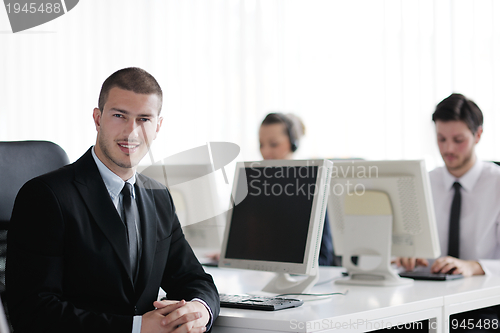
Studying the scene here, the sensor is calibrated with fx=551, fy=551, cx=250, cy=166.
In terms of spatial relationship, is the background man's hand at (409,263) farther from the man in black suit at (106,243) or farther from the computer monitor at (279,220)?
the man in black suit at (106,243)

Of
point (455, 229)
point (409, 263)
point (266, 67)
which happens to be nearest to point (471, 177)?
point (455, 229)

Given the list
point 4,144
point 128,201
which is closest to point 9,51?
point 4,144

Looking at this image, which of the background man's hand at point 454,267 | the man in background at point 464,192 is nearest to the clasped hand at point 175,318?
the background man's hand at point 454,267

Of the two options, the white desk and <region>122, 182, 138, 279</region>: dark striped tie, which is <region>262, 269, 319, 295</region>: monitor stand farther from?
<region>122, 182, 138, 279</region>: dark striped tie

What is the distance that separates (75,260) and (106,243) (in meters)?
0.09

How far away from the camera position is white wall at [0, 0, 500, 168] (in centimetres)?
302

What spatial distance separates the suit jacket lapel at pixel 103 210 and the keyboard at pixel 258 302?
375mm

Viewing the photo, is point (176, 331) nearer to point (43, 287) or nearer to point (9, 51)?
point (43, 287)

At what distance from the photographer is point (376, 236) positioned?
2189 mm

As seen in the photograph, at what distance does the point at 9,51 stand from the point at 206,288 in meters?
1.95

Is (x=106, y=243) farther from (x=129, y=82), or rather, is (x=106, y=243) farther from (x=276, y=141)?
(x=276, y=141)

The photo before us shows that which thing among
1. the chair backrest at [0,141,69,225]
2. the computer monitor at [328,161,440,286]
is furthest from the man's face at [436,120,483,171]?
the chair backrest at [0,141,69,225]

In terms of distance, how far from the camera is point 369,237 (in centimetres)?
220

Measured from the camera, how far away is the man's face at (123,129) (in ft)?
4.95
